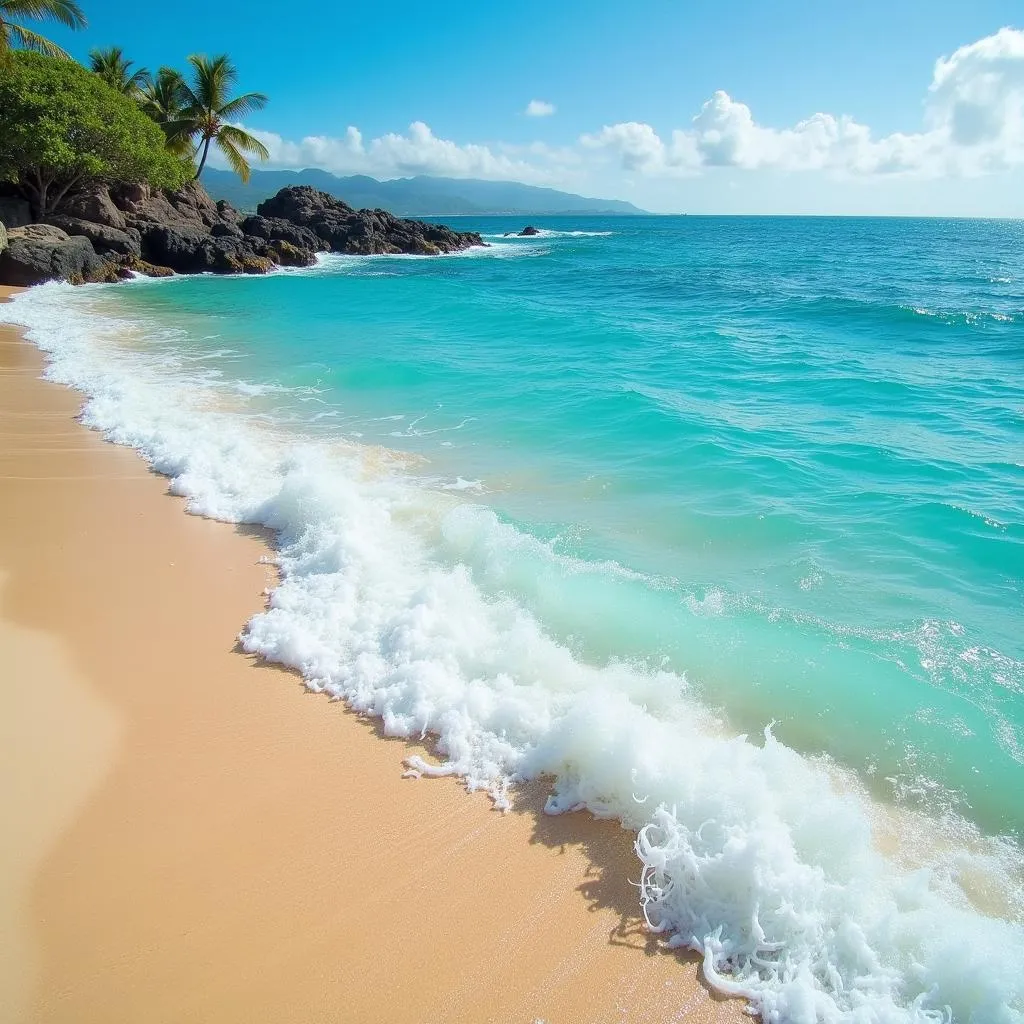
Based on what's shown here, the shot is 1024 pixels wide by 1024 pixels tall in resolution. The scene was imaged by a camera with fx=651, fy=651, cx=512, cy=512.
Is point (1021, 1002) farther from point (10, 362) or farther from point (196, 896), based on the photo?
point (10, 362)

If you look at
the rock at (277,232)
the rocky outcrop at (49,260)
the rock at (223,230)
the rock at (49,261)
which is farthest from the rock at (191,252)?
the rock at (277,232)

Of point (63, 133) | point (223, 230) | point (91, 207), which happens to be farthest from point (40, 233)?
point (223, 230)

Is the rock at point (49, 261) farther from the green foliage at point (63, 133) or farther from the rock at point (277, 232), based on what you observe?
the rock at point (277, 232)

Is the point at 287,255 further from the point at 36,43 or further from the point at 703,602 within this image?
the point at 703,602

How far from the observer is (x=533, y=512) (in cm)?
782

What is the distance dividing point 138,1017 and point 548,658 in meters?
3.00

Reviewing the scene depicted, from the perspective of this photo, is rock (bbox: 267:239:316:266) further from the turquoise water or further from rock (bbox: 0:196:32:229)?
the turquoise water

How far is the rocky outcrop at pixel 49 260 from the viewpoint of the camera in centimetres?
2577

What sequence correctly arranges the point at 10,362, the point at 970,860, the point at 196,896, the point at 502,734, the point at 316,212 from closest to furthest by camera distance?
the point at 196,896, the point at 970,860, the point at 502,734, the point at 10,362, the point at 316,212

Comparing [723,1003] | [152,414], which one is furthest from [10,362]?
[723,1003]

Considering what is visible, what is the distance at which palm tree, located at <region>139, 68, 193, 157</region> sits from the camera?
42.1 m

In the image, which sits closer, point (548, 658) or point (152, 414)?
point (548, 658)

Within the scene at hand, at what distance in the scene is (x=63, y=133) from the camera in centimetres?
2833

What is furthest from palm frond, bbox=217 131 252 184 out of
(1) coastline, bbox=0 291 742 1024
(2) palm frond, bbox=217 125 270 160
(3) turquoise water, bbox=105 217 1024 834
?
(1) coastline, bbox=0 291 742 1024
